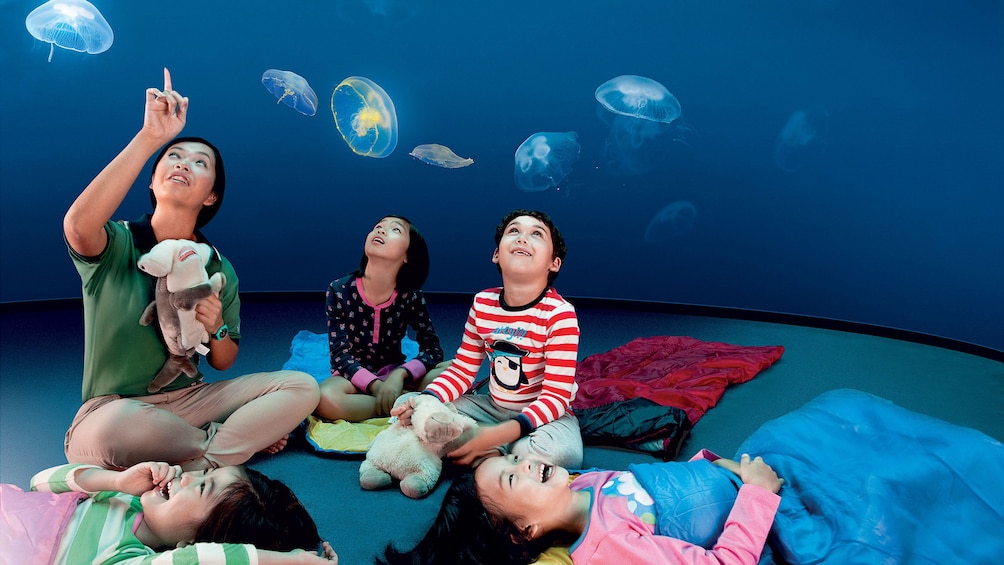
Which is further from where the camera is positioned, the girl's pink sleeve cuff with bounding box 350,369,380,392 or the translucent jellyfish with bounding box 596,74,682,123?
the translucent jellyfish with bounding box 596,74,682,123

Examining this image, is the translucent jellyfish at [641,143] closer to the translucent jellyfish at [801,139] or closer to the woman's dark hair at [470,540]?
the translucent jellyfish at [801,139]

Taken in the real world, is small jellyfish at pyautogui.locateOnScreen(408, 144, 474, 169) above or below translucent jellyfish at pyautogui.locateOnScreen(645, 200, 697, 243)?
above

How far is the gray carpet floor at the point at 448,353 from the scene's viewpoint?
2.25m

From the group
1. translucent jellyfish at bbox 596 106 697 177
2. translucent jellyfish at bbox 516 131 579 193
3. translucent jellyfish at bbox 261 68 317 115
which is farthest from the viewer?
translucent jellyfish at bbox 516 131 579 193

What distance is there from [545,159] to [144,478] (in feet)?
12.9

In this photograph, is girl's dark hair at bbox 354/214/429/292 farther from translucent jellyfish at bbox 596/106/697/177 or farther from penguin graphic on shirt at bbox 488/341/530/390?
translucent jellyfish at bbox 596/106/697/177

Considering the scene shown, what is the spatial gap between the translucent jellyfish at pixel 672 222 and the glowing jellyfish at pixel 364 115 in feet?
6.52

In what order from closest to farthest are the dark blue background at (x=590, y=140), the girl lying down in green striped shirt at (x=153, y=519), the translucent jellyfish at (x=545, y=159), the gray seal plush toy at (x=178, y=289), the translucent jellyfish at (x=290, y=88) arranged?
the girl lying down in green striped shirt at (x=153, y=519) < the gray seal plush toy at (x=178, y=289) < the dark blue background at (x=590, y=140) < the translucent jellyfish at (x=290, y=88) < the translucent jellyfish at (x=545, y=159)

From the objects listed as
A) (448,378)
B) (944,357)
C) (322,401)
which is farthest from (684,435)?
(944,357)

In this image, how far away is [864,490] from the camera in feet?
5.60

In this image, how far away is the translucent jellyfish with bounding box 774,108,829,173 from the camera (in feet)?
15.4

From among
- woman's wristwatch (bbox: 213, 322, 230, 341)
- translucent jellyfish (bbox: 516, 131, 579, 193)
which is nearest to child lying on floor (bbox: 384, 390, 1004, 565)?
woman's wristwatch (bbox: 213, 322, 230, 341)

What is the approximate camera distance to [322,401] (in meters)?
2.76

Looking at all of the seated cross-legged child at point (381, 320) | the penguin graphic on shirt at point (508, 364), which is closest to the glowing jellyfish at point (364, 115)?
the seated cross-legged child at point (381, 320)
